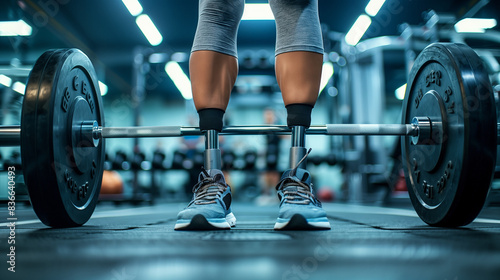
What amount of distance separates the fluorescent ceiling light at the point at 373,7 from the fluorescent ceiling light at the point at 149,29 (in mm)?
3050

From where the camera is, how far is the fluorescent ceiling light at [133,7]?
4779mm

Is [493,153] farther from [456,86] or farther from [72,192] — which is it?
[72,192]

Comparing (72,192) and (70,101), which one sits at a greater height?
(70,101)

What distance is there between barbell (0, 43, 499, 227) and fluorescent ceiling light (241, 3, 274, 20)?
3611 mm

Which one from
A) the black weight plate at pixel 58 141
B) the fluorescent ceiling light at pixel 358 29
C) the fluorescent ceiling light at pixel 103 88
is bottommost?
the black weight plate at pixel 58 141

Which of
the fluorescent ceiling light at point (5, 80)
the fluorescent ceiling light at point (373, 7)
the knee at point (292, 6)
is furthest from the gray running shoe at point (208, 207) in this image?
the fluorescent ceiling light at point (373, 7)

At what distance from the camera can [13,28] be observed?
4.38 metres

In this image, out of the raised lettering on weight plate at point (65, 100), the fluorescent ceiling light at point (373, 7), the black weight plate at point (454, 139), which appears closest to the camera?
the black weight plate at point (454, 139)

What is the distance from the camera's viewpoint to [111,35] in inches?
245

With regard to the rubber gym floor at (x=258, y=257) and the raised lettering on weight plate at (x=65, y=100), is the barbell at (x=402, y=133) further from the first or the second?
the rubber gym floor at (x=258, y=257)

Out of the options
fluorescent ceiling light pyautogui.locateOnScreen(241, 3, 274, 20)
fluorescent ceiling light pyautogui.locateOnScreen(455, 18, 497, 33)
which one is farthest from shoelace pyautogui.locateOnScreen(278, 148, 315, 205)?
fluorescent ceiling light pyautogui.locateOnScreen(455, 18, 497, 33)

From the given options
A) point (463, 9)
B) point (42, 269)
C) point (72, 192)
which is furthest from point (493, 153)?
point (463, 9)

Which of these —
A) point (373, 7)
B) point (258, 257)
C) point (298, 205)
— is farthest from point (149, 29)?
point (258, 257)

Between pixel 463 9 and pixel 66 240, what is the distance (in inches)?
238
